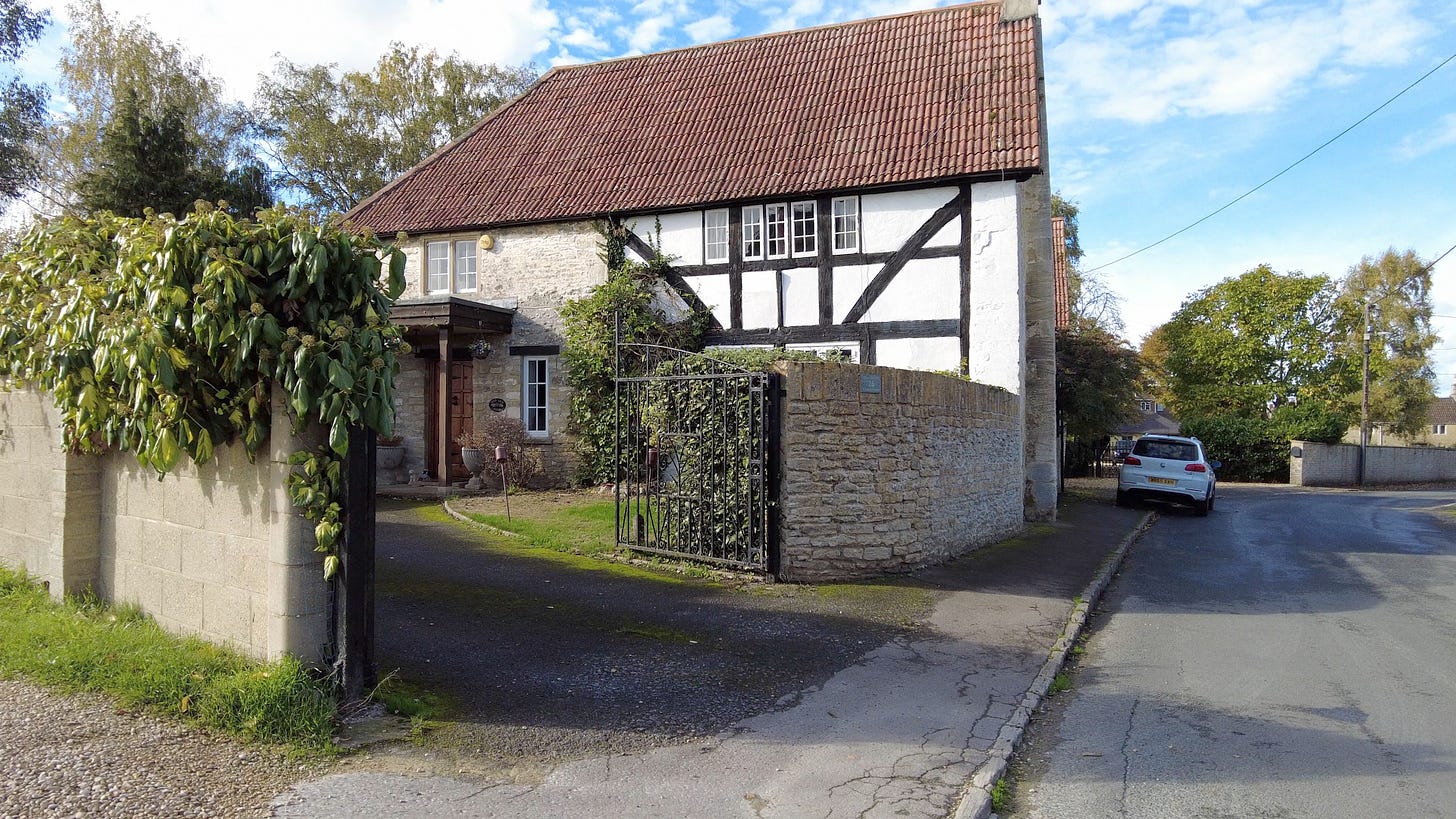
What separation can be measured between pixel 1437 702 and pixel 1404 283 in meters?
55.9

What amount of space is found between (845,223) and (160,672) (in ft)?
42.2

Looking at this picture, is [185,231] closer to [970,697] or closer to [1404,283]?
[970,697]

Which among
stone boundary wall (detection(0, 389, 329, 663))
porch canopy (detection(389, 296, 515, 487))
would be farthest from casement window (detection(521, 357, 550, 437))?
stone boundary wall (detection(0, 389, 329, 663))

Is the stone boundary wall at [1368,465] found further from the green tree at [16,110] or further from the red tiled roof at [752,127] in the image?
the green tree at [16,110]

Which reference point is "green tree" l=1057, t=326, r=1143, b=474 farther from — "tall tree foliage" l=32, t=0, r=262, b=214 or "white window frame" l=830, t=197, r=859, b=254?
"tall tree foliage" l=32, t=0, r=262, b=214

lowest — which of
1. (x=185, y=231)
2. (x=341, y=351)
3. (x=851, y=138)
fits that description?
(x=341, y=351)

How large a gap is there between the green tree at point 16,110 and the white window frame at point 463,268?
1009 centimetres

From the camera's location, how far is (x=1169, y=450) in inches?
738

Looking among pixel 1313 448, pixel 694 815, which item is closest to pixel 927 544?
pixel 694 815

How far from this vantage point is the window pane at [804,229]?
15.7 m

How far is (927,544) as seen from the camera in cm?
971

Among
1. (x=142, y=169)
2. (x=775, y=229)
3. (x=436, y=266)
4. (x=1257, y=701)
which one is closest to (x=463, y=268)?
(x=436, y=266)

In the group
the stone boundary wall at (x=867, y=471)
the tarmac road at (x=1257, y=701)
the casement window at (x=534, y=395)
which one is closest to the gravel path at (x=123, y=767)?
the tarmac road at (x=1257, y=701)

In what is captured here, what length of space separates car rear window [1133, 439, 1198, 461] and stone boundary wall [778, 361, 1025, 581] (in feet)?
32.8
